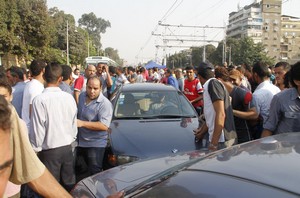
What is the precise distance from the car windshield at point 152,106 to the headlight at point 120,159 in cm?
122

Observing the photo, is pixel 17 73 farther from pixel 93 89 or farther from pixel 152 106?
pixel 152 106

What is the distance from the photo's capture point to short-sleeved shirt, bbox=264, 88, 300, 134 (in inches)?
130

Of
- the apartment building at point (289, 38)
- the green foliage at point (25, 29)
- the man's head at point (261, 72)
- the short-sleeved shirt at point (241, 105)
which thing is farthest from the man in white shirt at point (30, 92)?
the apartment building at point (289, 38)

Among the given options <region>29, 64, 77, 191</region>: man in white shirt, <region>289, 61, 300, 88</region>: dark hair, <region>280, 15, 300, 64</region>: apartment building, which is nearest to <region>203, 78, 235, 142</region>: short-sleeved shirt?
<region>289, 61, 300, 88</region>: dark hair

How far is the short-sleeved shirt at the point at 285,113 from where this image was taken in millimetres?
3314

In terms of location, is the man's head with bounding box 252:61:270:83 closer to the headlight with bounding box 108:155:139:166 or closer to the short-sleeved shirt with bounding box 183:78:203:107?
the headlight with bounding box 108:155:139:166

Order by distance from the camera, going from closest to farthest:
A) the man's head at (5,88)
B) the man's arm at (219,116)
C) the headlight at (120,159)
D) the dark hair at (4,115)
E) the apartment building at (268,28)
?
1. the dark hair at (4,115)
2. the man's head at (5,88)
3. the man's arm at (219,116)
4. the headlight at (120,159)
5. the apartment building at (268,28)

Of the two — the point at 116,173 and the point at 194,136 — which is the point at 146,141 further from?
the point at 116,173

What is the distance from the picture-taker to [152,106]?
5.54m

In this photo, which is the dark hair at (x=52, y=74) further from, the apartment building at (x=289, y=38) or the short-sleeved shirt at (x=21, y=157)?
the apartment building at (x=289, y=38)

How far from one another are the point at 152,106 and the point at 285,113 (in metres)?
2.52

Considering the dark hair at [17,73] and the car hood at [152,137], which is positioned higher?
the dark hair at [17,73]

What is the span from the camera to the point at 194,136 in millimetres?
4539

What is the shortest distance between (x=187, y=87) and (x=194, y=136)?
335cm
